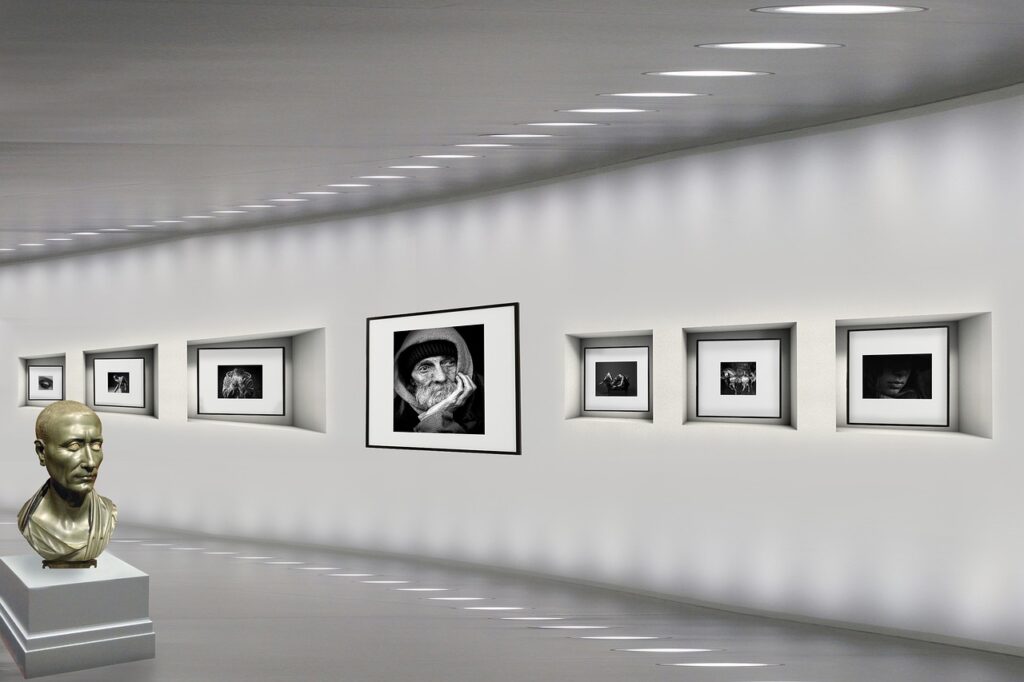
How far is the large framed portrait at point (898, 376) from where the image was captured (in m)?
9.02

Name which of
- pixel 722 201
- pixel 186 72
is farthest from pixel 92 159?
pixel 722 201

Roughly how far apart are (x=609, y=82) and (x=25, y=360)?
1542 cm

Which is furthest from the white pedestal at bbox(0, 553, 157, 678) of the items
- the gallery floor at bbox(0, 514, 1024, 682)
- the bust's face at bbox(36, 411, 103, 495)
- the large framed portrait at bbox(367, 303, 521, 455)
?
the large framed portrait at bbox(367, 303, 521, 455)

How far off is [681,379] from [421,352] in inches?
151

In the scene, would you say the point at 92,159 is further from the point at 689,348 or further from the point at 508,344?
the point at 689,348

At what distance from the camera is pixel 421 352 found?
13.5m

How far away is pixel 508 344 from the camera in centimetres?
1248

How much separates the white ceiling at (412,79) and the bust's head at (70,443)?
230cm

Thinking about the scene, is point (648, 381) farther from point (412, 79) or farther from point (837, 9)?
point (837, 9)

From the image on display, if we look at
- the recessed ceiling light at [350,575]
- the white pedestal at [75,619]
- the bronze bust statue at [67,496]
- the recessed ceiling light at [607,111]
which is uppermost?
the recessed ceiling light at [607,111]

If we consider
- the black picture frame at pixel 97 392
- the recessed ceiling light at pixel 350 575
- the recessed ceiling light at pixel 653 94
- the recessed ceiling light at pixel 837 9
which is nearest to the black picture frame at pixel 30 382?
the black picture frame at pixel 97 392

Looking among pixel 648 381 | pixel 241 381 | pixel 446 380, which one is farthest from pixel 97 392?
pixel 648 381

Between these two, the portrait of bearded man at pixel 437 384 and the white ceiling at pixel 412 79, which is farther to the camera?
the portrait of bearded man at pixel 437 384

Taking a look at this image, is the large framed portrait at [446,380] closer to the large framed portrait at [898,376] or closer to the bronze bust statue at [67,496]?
the large framed portrait at [898,376]
